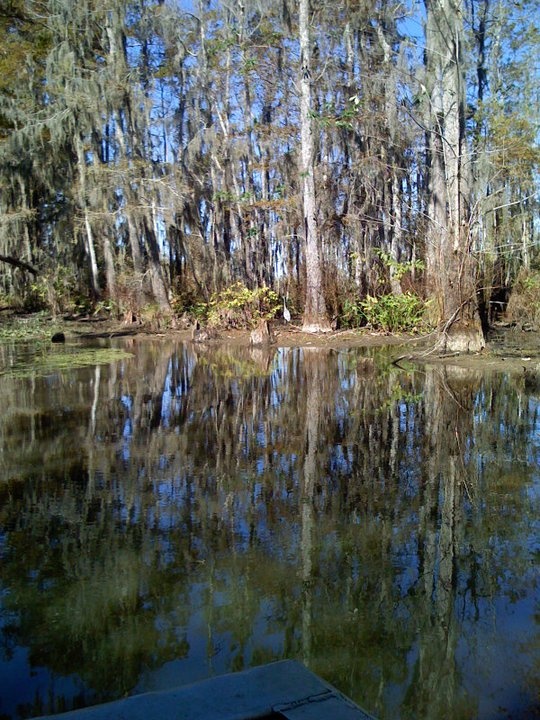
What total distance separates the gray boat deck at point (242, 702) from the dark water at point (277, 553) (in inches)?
14.2

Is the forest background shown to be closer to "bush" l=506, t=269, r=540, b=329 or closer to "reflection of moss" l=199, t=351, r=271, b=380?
"bush" l=506, t=269, r=540, b=329

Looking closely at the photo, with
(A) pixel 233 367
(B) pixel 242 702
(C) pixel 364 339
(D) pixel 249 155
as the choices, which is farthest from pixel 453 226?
(D) pixel 249 155

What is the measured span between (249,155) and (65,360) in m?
12.5

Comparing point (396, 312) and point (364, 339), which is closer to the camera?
point (364, 339)

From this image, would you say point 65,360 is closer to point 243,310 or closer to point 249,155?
point 243,310

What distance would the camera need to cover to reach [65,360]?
12.2 m

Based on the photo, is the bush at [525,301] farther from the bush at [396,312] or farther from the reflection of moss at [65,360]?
the reflection of moss at [65,360]

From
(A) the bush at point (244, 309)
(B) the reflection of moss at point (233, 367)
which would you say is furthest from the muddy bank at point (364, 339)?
(B) the reflection of moss at point (233, 367)

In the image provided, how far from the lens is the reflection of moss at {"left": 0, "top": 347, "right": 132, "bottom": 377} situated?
10.7 metres

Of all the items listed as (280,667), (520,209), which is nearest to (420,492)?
(280,667)

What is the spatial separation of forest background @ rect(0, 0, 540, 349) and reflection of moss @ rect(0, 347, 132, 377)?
4.91 meters

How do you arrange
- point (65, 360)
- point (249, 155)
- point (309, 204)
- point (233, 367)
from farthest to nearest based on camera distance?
point (249, 155), point (309, 204), point (65, 360), point (233, 367)

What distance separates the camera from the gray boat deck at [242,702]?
1.80 m

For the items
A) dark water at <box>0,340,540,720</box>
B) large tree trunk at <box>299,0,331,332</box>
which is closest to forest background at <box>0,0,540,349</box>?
large tree trunk at <box>299,0,331,332</box>
